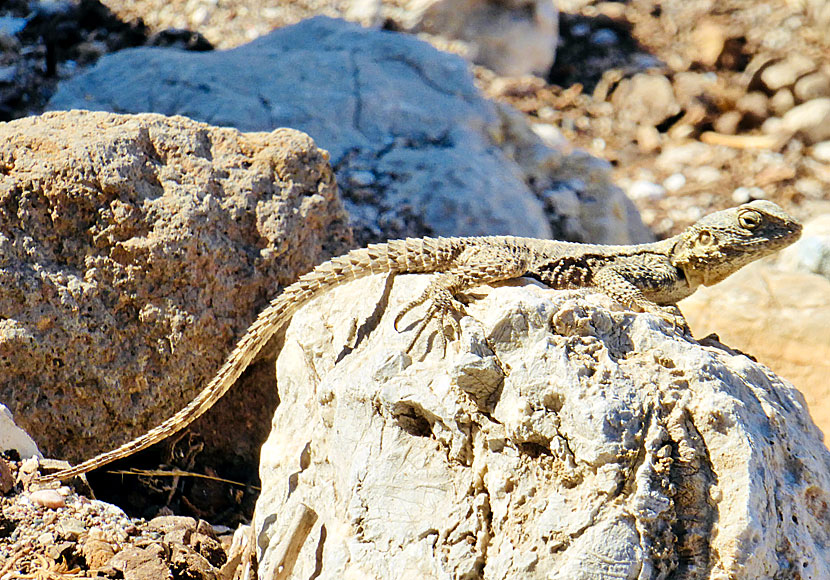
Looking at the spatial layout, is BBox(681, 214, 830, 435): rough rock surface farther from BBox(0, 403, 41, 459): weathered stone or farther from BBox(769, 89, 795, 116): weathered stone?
BBox(769, 89, 795, 116): weathered stone

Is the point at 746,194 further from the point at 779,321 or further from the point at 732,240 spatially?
the point at 732,240

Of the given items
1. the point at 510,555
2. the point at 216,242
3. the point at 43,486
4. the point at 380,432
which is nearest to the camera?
the point at 510,555

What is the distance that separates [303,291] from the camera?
332cm

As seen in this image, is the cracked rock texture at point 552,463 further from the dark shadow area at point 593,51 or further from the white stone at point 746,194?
the dark shadow area at point 593,51

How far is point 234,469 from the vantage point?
371 centimetres

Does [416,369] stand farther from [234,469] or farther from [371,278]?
[234,469]

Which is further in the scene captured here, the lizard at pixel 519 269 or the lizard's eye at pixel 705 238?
the lizard's eye at pixel 705 238

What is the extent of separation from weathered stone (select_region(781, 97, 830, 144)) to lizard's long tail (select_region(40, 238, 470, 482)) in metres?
7.01

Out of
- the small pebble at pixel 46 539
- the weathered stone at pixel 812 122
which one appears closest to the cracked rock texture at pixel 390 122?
the small pebble at pixel 46 539

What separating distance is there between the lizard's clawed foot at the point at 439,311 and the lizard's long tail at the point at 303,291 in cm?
32

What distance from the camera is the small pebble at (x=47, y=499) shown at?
9.59 feet

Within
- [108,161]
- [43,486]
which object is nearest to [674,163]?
[108,161]

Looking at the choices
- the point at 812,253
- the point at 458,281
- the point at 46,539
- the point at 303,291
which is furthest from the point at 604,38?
the point at 46,539

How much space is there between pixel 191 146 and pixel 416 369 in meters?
1.77
